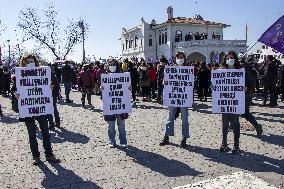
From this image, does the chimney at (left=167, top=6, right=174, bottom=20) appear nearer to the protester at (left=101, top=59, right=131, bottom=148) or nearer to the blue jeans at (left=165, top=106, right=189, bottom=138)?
the protester at (left=101, top=59, right=131, bottom=148)

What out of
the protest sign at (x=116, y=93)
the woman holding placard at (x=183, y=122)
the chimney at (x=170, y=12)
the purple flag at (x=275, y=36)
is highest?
the chimney at (x=170, y=12)

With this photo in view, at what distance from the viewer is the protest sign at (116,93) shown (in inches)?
341

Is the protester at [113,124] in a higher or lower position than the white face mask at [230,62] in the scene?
lower

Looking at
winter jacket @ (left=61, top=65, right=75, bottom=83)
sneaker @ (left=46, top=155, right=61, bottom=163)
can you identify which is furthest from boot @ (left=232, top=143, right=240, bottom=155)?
winter jacket @ (left=61, top=65, right=75, bottom=83)

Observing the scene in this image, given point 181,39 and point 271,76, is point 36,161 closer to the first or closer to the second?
point 271,76

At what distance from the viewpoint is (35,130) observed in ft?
24.8

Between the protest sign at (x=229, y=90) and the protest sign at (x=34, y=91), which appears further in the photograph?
the protest sign at (x=229, y=90)

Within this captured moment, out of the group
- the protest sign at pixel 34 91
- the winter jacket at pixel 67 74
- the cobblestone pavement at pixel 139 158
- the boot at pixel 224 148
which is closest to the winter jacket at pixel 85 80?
the winter jacket at pixel 67 74

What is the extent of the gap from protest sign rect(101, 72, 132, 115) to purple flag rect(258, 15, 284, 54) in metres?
3.42

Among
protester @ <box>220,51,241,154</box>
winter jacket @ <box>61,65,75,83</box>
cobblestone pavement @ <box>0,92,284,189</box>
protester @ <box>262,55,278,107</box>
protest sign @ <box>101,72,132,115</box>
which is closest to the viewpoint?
cobblestone pavement @ <box>0,92,284,189</box>

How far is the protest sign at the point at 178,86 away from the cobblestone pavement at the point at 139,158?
95 cm

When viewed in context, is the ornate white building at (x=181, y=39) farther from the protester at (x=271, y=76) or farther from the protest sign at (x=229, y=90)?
the protest sign at (x=229, y=90)

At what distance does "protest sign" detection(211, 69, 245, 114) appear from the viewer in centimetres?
817

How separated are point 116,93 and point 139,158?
1.71 metres
